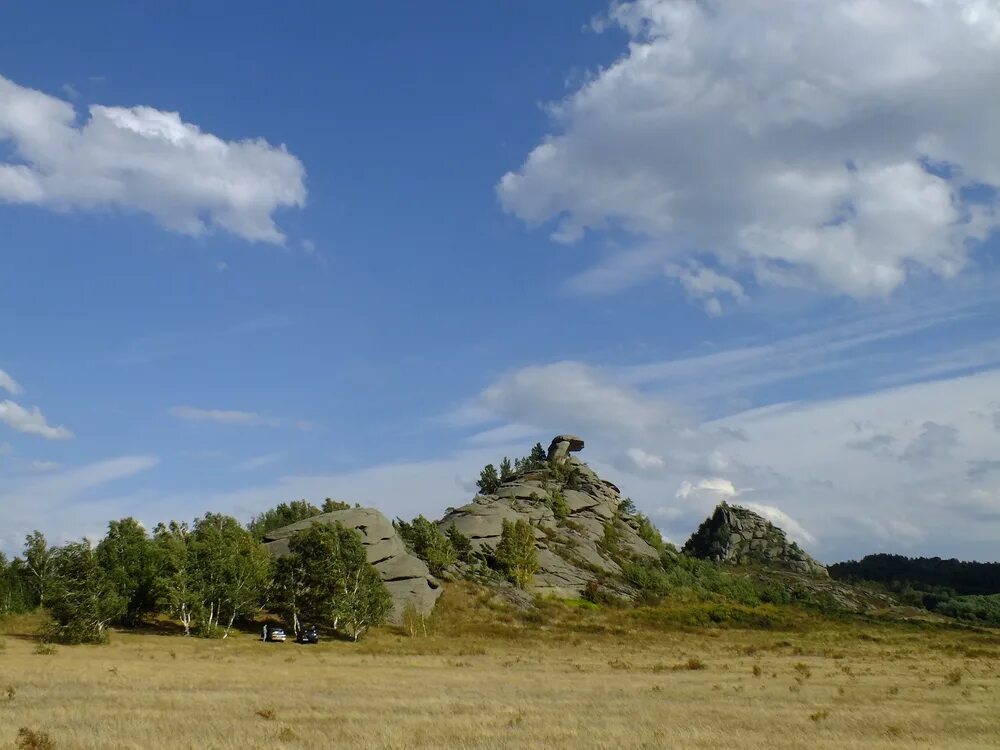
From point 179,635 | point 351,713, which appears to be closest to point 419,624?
point 179,635

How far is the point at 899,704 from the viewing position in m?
29.6

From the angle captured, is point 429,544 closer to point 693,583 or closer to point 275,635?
point 275,635

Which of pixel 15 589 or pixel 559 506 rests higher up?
pixel 559 506

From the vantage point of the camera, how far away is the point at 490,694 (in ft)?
107

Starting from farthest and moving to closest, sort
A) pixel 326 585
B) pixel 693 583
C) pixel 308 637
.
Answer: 1. pixel 693 583
2. pixel 326 585
3. pixel 308 637

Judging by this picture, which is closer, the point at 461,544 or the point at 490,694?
the point at 490,694

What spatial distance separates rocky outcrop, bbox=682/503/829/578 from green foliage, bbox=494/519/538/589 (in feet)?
263

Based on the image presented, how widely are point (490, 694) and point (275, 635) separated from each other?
40.0 metres

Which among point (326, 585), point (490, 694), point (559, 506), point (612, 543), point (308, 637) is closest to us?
point (490, 694)

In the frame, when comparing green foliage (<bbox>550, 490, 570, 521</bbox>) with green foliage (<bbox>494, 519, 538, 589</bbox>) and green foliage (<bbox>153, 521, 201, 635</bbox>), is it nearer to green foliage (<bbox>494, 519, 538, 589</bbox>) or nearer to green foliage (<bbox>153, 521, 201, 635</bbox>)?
green foliage (<bbox>494, 519, 538, 589</bbox>)

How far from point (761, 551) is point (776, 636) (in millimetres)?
102252

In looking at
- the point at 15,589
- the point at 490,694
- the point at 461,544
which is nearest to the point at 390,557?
the point at 461,544

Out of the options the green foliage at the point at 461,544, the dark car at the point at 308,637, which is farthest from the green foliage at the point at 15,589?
the green foliage at the point at 461,544

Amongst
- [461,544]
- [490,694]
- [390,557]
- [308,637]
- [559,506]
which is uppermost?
[559,506]
